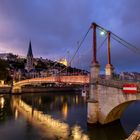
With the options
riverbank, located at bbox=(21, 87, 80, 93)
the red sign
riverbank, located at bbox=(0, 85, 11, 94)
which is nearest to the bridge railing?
the red sign

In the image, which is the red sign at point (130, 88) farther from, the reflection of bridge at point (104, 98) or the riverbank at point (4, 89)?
the riverbank at point (4, 89)

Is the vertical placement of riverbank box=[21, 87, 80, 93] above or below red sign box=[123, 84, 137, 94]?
above

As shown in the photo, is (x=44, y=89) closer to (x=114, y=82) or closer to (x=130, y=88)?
(x=114, y=82)

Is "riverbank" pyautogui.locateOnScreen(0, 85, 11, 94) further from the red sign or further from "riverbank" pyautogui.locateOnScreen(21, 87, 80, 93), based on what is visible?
→ the red sign

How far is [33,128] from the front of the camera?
87.0ft

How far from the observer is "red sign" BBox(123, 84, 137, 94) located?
74.2 feet

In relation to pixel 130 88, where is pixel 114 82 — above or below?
above

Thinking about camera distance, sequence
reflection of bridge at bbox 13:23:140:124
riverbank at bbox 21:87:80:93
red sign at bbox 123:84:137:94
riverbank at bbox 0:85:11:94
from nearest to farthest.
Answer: red sign at bbox 123:84:137:94, reflection of bridge at bbox 13:23:140:124, riverbank at bbox 0:85:11:94, riverbank at bbox 21:87:80:93

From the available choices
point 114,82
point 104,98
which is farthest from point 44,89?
point 114,82

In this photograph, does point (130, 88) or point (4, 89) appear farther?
point (4, 89)

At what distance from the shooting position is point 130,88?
22906 millimetres

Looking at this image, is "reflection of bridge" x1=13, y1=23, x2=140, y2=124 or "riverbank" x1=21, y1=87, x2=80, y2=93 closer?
"reflection of bridge" x1=13, y1=23, x2=140, y2=124

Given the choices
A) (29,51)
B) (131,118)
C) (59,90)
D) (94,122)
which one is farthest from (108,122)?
(29,51)

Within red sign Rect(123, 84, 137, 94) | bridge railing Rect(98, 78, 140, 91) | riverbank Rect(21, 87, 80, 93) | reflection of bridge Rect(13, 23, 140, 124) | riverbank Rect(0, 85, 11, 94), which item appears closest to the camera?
red sign Rect(123, 84, 137, 94)
